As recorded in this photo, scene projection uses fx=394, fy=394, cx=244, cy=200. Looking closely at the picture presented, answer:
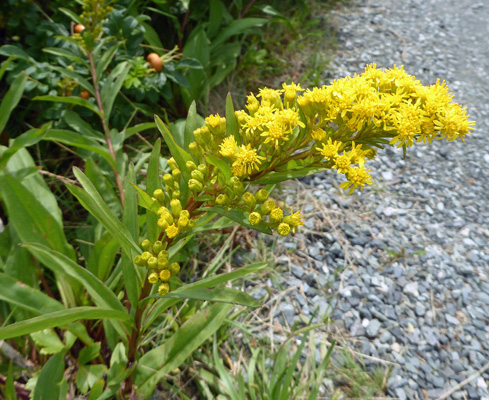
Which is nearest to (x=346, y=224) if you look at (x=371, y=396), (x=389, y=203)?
(x=389, y=203)

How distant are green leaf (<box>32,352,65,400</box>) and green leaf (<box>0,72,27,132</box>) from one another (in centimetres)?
128

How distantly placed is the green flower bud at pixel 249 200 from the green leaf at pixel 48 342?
1.12 metres

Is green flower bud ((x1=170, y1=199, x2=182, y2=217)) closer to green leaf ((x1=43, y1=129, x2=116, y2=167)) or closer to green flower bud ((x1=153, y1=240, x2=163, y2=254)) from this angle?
green flower bud ((x1=153, y1=240, x2=163, y2=254))

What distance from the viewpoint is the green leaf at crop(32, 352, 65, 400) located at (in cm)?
143

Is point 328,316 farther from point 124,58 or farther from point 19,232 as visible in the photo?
point 124,58

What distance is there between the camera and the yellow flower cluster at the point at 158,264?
1.24 metres

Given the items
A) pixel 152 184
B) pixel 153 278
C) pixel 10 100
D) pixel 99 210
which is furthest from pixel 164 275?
pixel 10 100

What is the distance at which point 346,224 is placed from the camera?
2.91 metres

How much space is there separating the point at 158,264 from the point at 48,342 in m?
0.86

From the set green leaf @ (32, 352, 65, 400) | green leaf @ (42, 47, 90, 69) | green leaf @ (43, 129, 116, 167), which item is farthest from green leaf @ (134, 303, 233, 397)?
green leaf @ (42, 47, 90, 69)

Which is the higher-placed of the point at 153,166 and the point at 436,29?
the point at 153,166

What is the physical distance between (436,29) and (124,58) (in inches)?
171

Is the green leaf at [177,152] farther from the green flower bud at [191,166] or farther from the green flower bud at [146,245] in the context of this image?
the green flower bud at [146,245]

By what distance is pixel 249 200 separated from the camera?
49.0 inches
